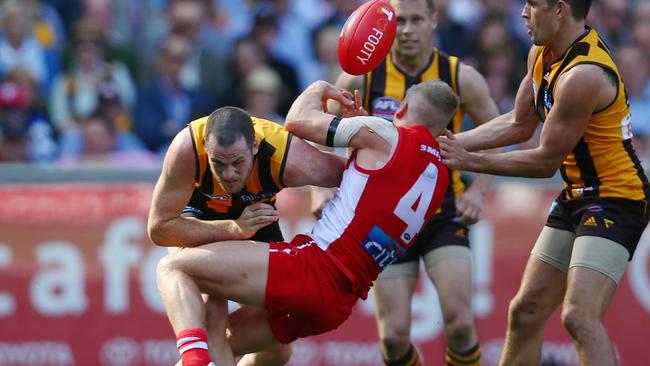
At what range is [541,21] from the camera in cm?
694

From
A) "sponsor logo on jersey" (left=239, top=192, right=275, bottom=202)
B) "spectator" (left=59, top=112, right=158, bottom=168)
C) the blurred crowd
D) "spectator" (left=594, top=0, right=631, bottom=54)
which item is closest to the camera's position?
"sponsor logo on jersey" (left=239, top=192, right=275, bottom=202)

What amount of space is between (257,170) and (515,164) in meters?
1.53

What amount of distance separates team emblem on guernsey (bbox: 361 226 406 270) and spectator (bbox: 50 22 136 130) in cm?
576

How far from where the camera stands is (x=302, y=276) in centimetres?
677

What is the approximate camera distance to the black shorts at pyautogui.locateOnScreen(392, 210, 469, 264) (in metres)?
8.28

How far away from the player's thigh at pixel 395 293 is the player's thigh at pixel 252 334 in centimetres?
115

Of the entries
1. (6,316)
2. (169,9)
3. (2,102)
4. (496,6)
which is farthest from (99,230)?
(496,6)

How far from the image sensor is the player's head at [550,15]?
6918mm

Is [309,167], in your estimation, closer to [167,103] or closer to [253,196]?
[253,196]

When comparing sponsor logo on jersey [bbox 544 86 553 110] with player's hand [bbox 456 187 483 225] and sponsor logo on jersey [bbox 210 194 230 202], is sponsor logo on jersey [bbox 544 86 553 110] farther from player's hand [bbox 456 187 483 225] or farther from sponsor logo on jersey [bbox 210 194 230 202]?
sponsor logo on jersey [bbox 210 194 230 202]

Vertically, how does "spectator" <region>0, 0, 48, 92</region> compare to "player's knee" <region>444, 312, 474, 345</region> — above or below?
above

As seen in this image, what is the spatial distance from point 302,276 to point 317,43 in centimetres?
622

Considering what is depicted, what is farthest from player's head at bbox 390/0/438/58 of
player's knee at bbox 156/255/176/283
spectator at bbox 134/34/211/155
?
spectator at bbox 134/34/211/155

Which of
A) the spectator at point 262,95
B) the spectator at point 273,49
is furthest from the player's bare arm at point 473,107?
the spectator at point 273,49
